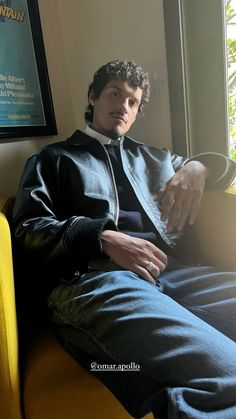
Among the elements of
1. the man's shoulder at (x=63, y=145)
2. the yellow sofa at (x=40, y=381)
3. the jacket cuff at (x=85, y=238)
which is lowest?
the yellow sofa at (x=40, y=381)

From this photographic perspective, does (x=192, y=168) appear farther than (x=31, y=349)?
Yes

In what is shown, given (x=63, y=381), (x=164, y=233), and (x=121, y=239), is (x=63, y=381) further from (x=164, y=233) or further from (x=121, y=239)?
(x=164, y=233)

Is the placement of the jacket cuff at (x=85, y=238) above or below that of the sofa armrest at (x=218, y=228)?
above

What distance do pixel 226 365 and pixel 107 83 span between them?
99 centimetres

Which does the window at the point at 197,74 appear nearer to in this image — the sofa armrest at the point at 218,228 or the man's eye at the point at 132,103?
the man's eye at the point at 132,103

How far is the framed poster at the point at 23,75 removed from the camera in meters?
1.19

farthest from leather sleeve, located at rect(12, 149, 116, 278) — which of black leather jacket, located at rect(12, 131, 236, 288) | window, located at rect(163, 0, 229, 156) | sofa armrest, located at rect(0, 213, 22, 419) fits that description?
window, located at rect(163, 0, 229, 156)

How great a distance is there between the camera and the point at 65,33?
4.77ft

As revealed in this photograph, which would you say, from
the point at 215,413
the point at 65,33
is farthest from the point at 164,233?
the point at 65,33

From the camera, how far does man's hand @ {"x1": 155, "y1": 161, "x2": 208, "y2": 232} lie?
0.99 metres

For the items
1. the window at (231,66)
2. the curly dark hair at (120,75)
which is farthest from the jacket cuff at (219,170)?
the curly dark hair at (120,75)

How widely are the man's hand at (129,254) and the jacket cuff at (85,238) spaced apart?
0.03 metres

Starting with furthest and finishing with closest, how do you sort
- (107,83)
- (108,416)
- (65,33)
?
(65,33) < (107,83) < (108,416)

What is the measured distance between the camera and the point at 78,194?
95cm
